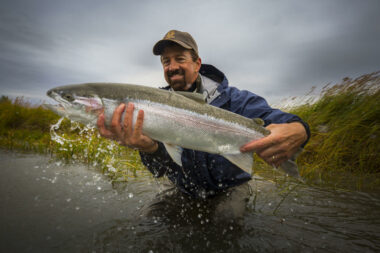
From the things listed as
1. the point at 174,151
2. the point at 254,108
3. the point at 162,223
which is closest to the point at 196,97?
the point at 174,151

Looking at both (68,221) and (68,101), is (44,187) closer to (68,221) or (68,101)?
(68,221)

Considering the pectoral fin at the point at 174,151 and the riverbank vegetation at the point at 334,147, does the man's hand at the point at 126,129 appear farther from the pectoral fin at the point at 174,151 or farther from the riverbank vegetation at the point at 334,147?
the riverbank vegetation at the point at 334,147

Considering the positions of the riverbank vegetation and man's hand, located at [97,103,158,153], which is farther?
the riverbank vegetation

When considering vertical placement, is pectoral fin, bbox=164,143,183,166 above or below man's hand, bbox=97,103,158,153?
below

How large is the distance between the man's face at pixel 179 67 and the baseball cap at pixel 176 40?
0.11m

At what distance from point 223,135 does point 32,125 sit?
10.9m

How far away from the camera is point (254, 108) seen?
9.82 ft

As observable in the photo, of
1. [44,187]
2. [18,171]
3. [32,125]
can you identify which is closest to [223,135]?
[44,187]

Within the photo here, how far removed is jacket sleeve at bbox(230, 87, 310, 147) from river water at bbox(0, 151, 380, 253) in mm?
1025

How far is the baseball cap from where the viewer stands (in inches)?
132

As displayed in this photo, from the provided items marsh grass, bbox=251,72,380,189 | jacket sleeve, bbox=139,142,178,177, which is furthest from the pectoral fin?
marsh grass, bbox=251,72,380,189

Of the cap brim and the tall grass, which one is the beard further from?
the tall grass

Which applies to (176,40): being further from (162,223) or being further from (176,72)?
(162,223)

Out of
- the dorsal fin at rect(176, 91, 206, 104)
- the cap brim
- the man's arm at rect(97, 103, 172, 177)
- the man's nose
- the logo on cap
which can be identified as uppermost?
the logo on cap
